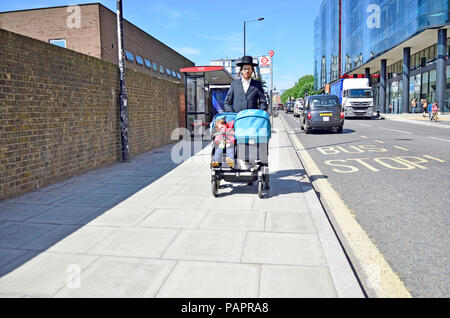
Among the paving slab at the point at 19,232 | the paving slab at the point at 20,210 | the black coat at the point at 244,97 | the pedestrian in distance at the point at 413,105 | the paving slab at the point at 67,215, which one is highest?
the pedestrian in distance at the point at 413,105

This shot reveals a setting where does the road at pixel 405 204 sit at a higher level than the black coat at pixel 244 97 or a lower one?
lower

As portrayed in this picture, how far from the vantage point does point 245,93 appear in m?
6.08

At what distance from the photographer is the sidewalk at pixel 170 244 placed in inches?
109

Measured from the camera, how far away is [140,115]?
35.7 feet

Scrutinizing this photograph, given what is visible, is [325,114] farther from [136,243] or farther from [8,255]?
[8,255]

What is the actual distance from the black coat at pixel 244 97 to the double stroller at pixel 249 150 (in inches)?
22.7

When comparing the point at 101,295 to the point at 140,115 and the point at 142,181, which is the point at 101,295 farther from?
the point at 140,115

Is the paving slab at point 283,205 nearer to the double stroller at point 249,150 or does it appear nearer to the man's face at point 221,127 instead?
the double stroller at point 249,150

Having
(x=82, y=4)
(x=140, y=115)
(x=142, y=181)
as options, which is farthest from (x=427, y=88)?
(x=142, y=181)

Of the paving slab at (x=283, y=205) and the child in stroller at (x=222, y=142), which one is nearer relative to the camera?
the paving slab at (x=283, y=205)

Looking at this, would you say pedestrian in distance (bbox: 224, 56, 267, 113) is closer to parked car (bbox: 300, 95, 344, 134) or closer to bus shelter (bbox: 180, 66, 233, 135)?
bus shelter (bbox: 180, 66, 233, 135)

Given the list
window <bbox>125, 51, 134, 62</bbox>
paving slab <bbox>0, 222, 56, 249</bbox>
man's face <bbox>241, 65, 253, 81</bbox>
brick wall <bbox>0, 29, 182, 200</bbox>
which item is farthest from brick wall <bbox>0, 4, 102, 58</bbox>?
paving slab <bbox>0, 222, 56, 249</bbox>

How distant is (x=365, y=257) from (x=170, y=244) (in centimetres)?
181

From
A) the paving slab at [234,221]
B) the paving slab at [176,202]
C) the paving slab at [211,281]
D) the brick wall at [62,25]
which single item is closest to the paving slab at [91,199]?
the paving slab at [176,202]
